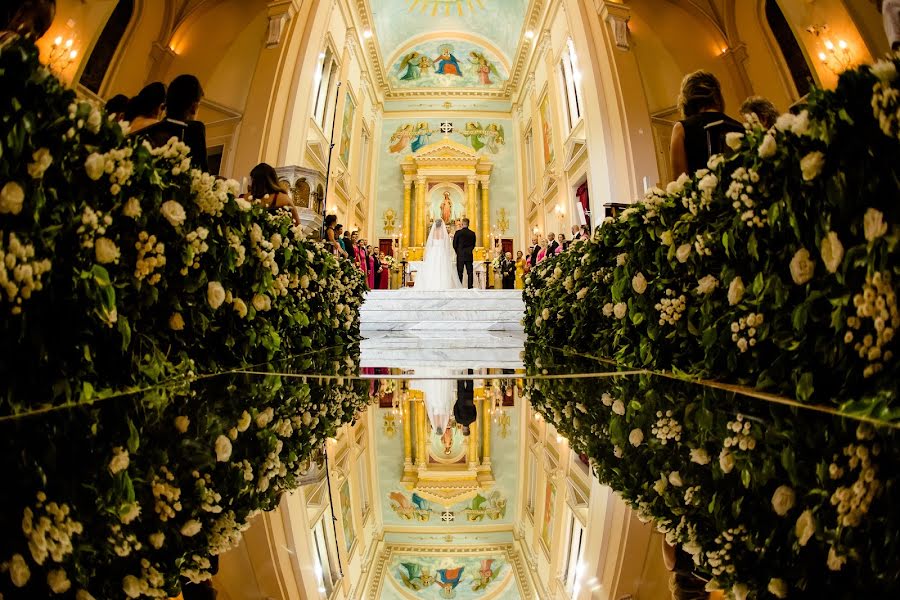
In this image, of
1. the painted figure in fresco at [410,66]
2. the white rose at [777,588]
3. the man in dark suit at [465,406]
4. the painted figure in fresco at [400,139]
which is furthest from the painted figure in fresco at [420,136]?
the white rose at [777,588]

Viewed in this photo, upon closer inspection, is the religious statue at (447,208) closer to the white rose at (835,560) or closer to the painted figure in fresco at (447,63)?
the painted figure in fresco at (447,63)

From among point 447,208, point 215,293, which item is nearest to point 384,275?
point 447,208

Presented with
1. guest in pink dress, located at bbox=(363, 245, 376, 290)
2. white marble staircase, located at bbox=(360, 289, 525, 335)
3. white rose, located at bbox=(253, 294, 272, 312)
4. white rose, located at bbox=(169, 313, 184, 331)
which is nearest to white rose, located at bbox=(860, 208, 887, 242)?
Answer: white rose, located at bbox=(169, 313, 184, 331)

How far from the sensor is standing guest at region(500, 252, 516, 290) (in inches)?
587

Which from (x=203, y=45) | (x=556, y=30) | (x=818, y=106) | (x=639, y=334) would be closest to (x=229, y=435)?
(x=818, y=106)

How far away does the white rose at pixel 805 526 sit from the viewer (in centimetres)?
57

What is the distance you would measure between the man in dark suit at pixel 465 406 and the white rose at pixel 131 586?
953 mm

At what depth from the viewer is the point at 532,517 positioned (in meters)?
0.87

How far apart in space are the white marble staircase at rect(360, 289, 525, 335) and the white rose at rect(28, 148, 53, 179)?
5.96 meters

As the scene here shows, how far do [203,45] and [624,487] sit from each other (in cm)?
996

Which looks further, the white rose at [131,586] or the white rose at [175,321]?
the white rose at [175,321]

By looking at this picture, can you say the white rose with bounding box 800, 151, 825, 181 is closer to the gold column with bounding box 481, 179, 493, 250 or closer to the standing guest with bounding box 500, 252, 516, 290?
the standing guest with bounding box 500, 252, 516, 290

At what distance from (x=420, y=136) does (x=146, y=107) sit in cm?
1611

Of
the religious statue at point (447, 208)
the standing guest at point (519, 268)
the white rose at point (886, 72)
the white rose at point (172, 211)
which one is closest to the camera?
the white rose at point (886, 72)
